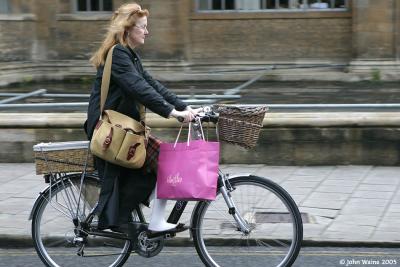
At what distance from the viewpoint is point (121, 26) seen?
185 inches

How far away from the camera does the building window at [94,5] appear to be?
18500mm

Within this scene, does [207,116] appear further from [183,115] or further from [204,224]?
[204,224]

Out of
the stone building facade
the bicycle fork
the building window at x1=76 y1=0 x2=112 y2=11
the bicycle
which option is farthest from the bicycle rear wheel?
the building window at x1=76 y1=0 x2=112 y2=11

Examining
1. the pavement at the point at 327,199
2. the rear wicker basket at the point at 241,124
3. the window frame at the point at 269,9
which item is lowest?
the pavement at the point at 327,199

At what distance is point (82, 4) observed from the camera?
1872 cm

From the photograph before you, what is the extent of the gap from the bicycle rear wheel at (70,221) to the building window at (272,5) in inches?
523

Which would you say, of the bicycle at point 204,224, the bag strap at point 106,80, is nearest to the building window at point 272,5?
the bicycle at point 204,224

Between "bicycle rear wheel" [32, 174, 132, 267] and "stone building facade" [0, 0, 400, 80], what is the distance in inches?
487

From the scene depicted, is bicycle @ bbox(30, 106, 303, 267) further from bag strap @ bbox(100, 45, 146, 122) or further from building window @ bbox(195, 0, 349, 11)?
building window @ bbox(195, 0, 349, 11)

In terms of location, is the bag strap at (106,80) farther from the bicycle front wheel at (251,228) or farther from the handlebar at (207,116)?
the bicycle front wheel at (251,228)

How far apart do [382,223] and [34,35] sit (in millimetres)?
13948

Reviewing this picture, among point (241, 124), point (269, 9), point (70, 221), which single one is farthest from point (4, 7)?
point (241, 124)

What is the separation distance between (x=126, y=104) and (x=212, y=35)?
1338 cm

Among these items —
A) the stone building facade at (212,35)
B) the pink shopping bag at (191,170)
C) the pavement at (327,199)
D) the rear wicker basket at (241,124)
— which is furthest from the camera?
the stone building facade at (212,35)
